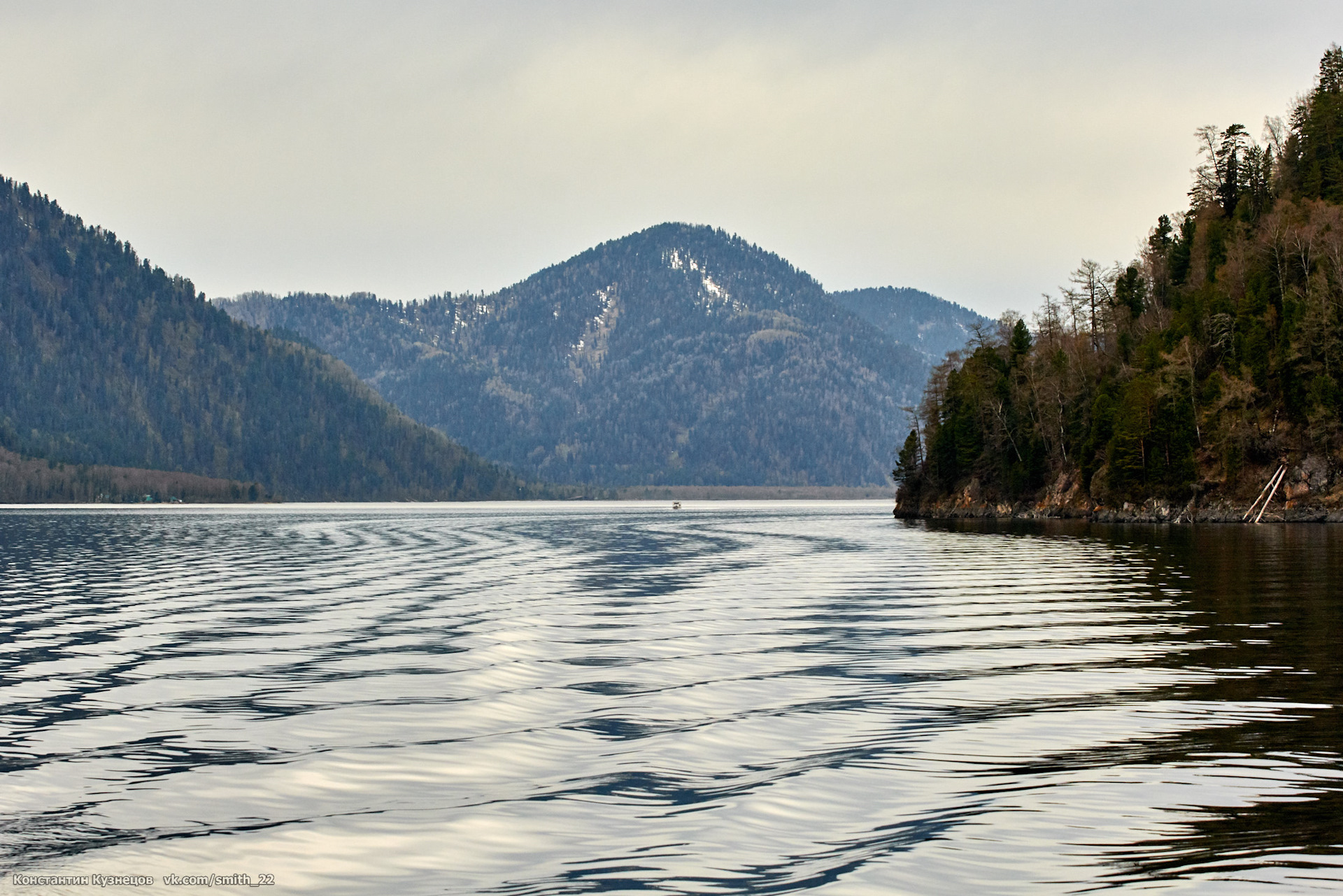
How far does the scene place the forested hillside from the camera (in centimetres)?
10494

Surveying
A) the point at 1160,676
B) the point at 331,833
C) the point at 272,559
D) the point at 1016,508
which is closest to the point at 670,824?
the point at 331,833

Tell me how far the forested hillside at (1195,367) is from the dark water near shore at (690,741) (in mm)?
76047

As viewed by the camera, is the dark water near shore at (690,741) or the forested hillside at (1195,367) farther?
the forested hillside at (1195,367)

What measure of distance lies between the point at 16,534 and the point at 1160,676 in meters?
106

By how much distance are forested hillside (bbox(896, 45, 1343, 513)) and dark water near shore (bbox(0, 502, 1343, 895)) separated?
7605cm

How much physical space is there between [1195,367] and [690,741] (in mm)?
Result: 118744

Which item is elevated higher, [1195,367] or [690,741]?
[1195,367]

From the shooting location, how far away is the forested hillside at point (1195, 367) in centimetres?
10494

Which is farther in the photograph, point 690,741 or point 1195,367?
point 1195,367

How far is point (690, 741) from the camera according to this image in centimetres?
1611

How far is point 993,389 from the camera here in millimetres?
145625

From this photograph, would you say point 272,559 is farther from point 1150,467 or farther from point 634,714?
point 1150,467

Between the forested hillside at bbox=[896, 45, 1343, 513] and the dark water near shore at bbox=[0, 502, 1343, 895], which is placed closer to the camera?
the dark water near shore at bbox=[0, 502, 1343, 895]

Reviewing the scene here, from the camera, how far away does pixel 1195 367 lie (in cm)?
12031
